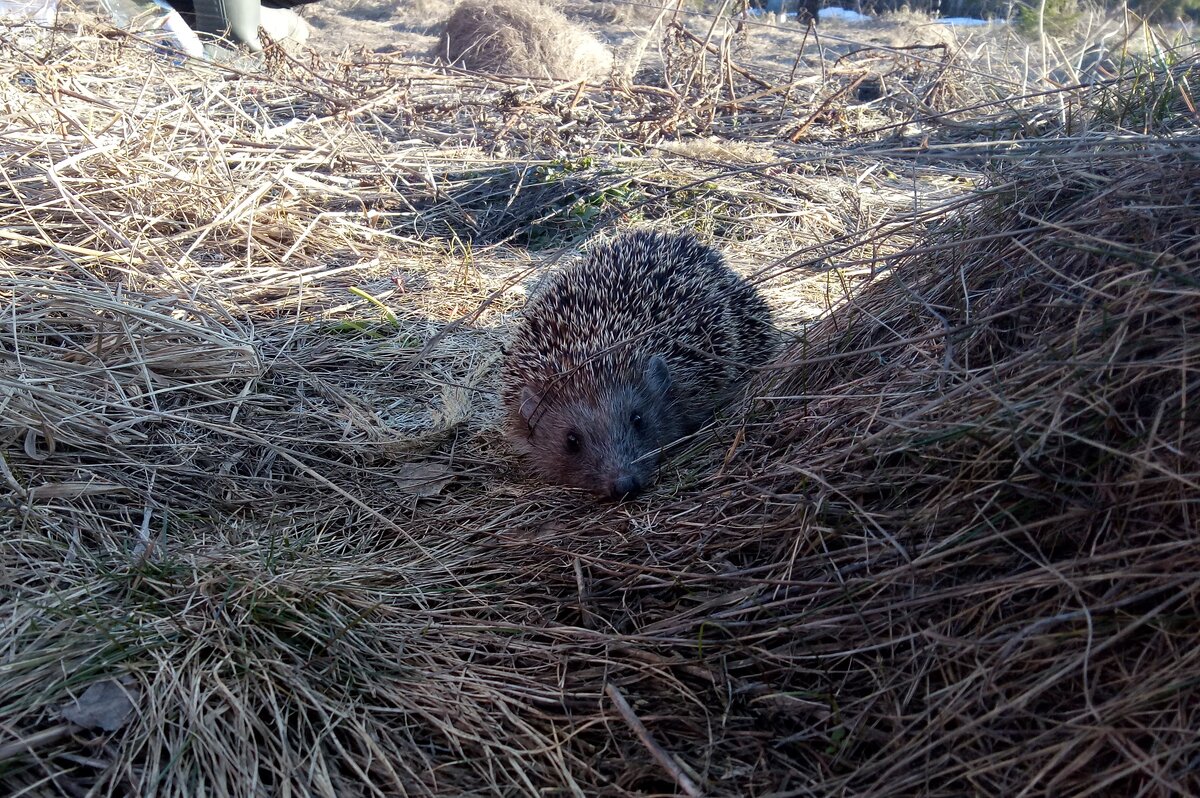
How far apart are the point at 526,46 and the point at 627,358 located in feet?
34.2

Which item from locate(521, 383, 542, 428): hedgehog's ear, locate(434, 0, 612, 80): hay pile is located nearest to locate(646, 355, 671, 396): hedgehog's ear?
locate(521, 383, 542, 428): hedgehog's ear

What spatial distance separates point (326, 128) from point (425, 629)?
276 inches

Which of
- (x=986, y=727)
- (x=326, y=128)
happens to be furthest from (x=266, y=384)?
(x=326, y=128)

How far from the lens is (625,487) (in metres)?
3.99

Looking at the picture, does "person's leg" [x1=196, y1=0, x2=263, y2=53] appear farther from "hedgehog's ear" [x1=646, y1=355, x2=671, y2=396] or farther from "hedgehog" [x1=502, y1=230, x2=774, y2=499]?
"hedgehog's ear" [x1=646, y1=355, x2=671, y2=396]

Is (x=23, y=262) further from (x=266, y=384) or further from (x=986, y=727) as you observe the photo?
(x=986, y=727)

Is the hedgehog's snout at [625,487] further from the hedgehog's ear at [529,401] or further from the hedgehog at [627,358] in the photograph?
the hedgehog's ear at [529,401]

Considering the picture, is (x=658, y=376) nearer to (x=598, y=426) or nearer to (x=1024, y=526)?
(x=598, y=426)

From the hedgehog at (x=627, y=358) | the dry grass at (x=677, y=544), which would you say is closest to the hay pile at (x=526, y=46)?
the hedgehog at (x=627, y=358)

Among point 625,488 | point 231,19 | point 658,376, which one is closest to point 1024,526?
point 625,488

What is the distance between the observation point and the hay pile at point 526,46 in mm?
13633

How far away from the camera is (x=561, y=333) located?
5.00 meters

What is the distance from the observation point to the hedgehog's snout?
3.97 metres

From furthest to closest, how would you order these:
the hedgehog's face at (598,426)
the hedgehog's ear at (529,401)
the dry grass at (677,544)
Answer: the hedgehog's ear at (529,401)
the hedgehog's face at (598,426)
the dry grass at (677,544)
